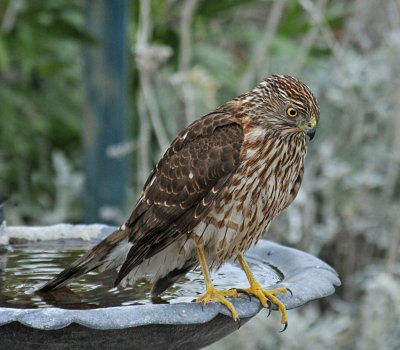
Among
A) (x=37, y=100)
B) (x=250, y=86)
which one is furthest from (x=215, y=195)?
(x=37, y=100)

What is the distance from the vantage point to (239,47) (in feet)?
35.4

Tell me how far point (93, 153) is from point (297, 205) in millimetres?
1521

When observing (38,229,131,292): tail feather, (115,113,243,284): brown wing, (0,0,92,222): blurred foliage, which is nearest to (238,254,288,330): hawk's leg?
(115,113,243,284): brown wing

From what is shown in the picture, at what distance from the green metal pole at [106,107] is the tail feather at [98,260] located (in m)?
2.58

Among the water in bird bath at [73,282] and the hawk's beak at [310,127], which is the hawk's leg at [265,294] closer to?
the water in bird bath at [73,282]

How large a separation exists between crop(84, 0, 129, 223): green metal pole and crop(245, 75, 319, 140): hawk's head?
2.61 metres

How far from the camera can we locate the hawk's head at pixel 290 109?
386cm

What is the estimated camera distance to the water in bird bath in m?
3.60

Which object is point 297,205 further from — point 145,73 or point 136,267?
point 136,267

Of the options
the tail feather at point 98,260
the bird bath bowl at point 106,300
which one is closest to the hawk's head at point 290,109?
the bird bath bowl at point 106,300

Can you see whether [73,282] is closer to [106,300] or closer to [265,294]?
[106,300]

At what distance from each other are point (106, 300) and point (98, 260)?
18 centimetres

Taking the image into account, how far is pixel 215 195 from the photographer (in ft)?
12.1

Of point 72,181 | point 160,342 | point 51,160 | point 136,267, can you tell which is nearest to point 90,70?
point 72,181
